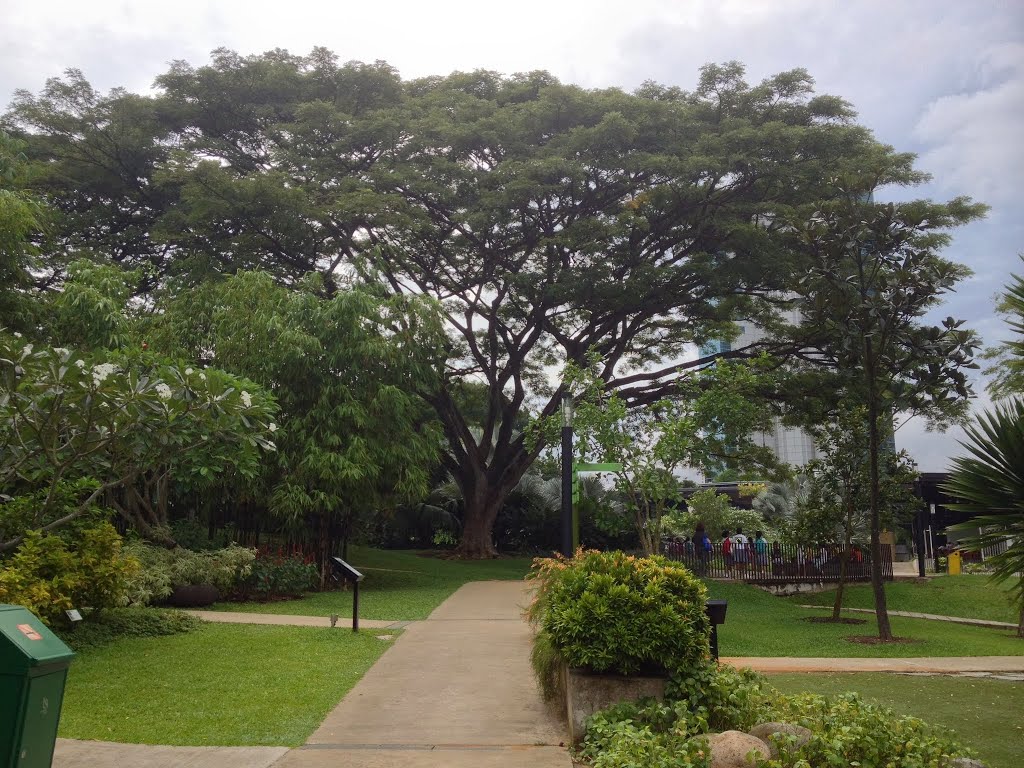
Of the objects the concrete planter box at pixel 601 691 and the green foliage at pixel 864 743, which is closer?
the green foliage at pixel 864 743

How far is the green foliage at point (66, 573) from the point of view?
386 inches

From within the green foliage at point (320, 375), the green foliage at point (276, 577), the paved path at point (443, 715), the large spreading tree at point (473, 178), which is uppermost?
the large spreading tree at point (473, 178)

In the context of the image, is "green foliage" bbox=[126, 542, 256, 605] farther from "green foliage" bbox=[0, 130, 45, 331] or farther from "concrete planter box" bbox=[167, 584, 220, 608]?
"green foliage" bbox=[0, 130, 45, 331]

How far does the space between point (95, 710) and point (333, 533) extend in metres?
13.1

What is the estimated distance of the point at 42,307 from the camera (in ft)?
52.6

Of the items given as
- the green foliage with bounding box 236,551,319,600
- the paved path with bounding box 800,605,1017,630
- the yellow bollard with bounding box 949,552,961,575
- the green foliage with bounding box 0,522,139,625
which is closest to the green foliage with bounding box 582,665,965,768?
the green foliage with bounding box 0,522,139,625

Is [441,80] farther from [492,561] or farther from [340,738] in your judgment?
[340,738]

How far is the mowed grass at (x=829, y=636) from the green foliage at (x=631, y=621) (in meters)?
5.94

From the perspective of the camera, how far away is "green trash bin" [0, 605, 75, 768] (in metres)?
4.45

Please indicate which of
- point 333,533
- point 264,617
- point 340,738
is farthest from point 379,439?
point 340,738

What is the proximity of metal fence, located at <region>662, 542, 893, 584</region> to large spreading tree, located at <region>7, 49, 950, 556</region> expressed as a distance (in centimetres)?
506

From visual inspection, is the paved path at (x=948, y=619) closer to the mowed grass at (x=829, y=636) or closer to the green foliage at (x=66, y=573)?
the mowed grass at (x=829, y=636)

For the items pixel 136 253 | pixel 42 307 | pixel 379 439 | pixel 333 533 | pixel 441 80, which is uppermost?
pixel 441 80

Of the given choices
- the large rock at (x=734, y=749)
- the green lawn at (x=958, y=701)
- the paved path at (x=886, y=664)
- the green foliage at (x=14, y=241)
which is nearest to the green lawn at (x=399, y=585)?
the paved path at (x=886, y=664)
